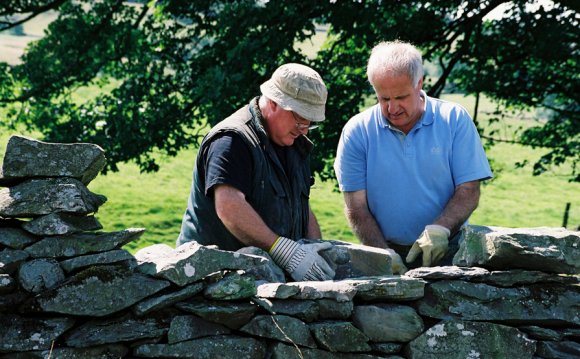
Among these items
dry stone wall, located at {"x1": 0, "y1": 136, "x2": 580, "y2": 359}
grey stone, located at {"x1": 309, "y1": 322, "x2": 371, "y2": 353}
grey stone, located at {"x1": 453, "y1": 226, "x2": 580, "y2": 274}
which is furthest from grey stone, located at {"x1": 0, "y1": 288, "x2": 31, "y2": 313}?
grey stone, located at {"x1": 453, "y1": 226, "x2": 580, "y2": 274}

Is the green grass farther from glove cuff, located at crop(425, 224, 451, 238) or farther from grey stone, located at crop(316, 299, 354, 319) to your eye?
grey stone, located at crop(316, 299, 354, 319)

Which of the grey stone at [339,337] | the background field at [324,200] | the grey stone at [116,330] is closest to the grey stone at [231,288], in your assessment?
the grey stone at [116,330]

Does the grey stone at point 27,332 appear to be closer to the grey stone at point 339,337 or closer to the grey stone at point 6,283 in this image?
the grey stone at point 6,283

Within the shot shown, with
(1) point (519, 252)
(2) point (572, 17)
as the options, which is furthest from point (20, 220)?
(2) point (572, 17)

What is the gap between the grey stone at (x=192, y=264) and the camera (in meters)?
3.96

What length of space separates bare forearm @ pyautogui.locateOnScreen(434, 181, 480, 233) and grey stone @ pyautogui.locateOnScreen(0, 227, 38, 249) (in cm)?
216

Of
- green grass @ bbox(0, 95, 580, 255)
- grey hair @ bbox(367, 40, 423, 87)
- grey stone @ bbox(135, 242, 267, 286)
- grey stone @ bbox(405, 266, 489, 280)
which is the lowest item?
green grass @ bbox(0, 95, 580, 255)

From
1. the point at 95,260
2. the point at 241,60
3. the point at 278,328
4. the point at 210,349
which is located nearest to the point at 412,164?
the point at 278,328

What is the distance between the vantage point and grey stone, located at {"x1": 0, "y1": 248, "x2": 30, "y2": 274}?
12.5 feet

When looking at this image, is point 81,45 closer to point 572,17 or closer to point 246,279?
point 572,17

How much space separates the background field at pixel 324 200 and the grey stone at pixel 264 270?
12.1 metres

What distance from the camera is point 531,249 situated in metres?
4.26

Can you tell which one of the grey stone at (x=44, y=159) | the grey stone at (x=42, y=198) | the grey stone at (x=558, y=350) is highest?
the grey stone at (x=44, y=159)

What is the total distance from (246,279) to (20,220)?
3.44 ft
